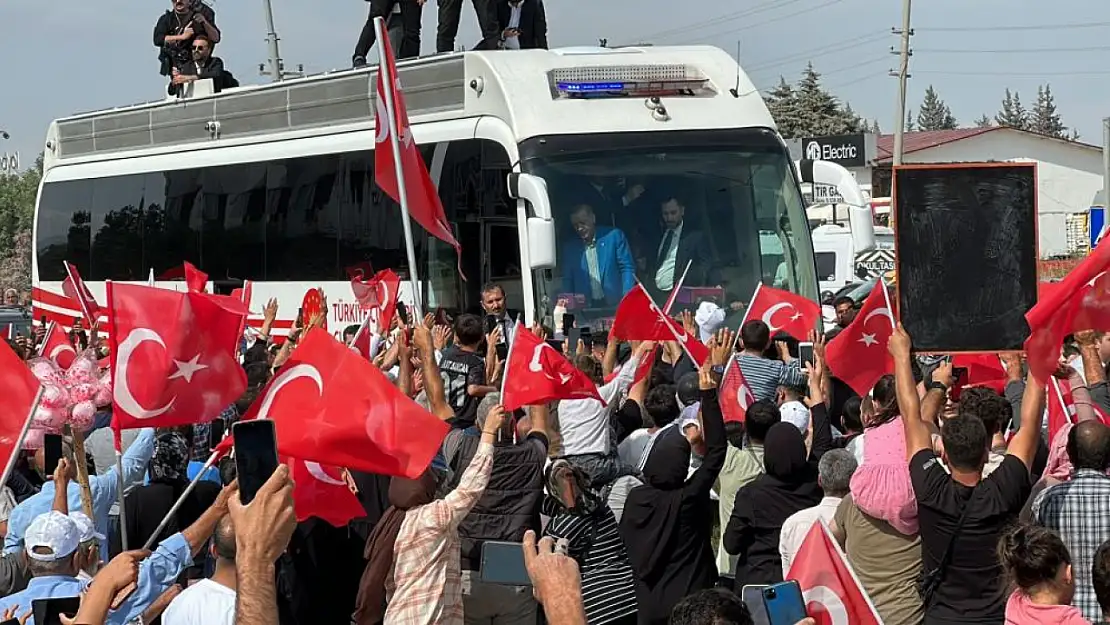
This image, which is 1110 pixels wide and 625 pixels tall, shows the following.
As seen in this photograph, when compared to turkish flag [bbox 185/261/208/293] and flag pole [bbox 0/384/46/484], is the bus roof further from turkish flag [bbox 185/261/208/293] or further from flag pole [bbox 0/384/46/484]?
flag pole [bbox 0/384/46/484]

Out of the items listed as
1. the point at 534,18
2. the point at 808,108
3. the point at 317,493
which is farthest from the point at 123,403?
the point at 808,108

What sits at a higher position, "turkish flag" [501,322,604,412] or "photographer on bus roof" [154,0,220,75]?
"photographer on bus roof" [154,0,220,75]

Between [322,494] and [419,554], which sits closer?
[419,554]

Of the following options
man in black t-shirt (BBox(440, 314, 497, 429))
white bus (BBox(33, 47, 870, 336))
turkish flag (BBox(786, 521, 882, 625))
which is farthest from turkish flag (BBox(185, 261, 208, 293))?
turkish flag (BBox(786, 521, 882, 625))

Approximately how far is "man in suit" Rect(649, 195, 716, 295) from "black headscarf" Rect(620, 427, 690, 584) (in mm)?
7059

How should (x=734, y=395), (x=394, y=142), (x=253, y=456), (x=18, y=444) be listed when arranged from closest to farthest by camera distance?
(x=253, y=456) < (x=18, y=444) < (x=734, y=395) < (x=394, y=142)

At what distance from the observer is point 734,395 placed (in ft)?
32.6

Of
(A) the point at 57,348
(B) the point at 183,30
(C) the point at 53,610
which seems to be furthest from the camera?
(B) the point at 183,30

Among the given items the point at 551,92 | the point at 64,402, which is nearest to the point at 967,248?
the point at 64,402

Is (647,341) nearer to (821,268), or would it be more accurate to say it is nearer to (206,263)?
→ (206,263)

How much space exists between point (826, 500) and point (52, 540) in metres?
3.24

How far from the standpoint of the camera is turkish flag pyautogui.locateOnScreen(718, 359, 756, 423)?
9891 millimetres

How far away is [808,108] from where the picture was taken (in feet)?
248

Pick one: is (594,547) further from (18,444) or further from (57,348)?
(57,348)
